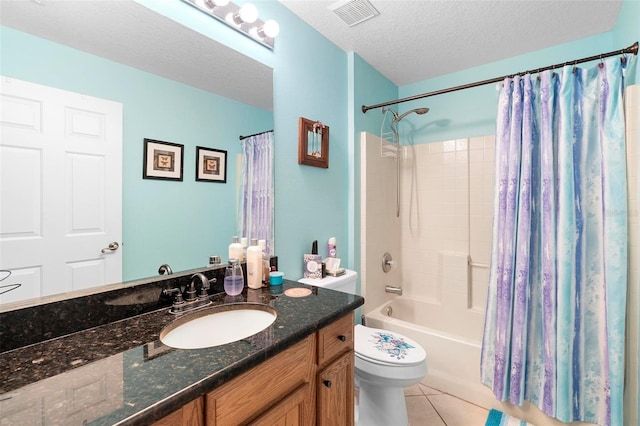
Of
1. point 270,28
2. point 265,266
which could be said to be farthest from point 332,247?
point 270,28

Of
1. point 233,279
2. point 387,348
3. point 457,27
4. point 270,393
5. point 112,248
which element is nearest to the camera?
point 270,393

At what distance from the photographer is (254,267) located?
131cm

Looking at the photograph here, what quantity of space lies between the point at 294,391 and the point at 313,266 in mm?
886

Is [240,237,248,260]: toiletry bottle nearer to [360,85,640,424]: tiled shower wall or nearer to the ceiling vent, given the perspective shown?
[360,85,640,424]: tiled shower wall

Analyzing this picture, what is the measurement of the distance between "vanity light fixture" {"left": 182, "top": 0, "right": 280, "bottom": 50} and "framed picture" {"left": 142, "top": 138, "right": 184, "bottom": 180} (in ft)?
2.08

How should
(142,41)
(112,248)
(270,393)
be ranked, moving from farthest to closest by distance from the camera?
(142,41) → (112,248) → (270,393)

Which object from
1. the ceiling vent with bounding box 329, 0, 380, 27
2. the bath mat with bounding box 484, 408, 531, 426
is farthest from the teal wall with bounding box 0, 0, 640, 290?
the bath mat with bounding box 484, 408, 531, 426

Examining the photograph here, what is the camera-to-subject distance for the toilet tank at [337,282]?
5.53ft

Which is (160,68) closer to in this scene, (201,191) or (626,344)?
(201,191)

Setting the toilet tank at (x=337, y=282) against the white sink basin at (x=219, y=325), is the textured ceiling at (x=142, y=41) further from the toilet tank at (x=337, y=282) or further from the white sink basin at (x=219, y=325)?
the toilet tank at (x=337, y=282)

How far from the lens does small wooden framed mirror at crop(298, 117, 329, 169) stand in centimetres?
172

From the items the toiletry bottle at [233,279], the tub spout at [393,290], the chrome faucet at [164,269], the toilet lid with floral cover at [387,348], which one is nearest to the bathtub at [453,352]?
the tub spout at [393,290]

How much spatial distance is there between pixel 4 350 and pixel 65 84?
72 cm

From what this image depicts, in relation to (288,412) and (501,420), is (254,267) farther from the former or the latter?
(501,420)
